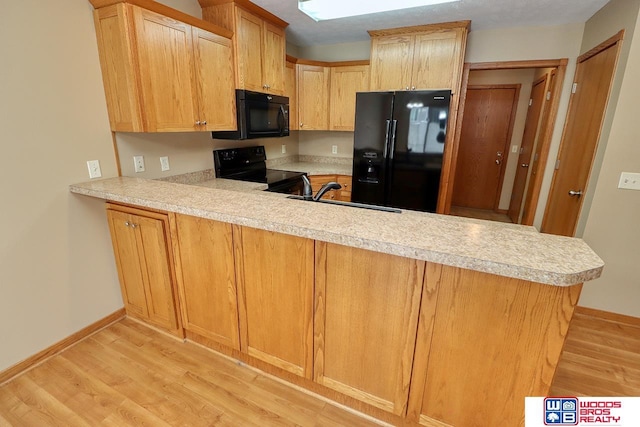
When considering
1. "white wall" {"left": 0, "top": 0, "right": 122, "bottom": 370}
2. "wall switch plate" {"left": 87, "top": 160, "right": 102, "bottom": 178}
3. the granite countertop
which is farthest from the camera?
"wall switch plate" {"left": 87, "top": 160, "right": 102, "bottom": 178}

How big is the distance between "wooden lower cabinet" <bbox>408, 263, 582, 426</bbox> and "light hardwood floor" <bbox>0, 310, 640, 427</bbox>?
1.72 ft

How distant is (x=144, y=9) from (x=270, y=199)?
A: 4.57ft

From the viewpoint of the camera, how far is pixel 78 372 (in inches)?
69.0

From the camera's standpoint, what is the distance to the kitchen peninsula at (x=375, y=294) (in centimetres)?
104

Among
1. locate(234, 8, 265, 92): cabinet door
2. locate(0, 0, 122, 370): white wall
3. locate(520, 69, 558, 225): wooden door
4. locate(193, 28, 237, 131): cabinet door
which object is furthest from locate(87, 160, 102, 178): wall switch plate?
locate(520, 69, 558, 225): wooden door

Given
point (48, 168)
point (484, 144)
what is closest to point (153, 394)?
point (48, 168)

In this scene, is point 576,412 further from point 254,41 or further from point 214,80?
point 254,41

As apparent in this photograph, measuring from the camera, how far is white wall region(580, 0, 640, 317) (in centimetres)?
199

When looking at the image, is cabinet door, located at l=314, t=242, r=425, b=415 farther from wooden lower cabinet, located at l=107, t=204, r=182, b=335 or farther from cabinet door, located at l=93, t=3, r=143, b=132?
cabinet door, located at l=93, t=3, r=143, b=132

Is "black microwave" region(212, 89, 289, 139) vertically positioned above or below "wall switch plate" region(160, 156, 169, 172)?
above

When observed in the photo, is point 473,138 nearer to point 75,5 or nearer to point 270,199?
point 270,199

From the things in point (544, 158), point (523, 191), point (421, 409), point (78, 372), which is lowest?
point (78, 372)

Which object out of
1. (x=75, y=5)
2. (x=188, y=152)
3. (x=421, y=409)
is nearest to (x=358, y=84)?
(x=188, y=152)

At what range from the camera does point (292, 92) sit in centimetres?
358
